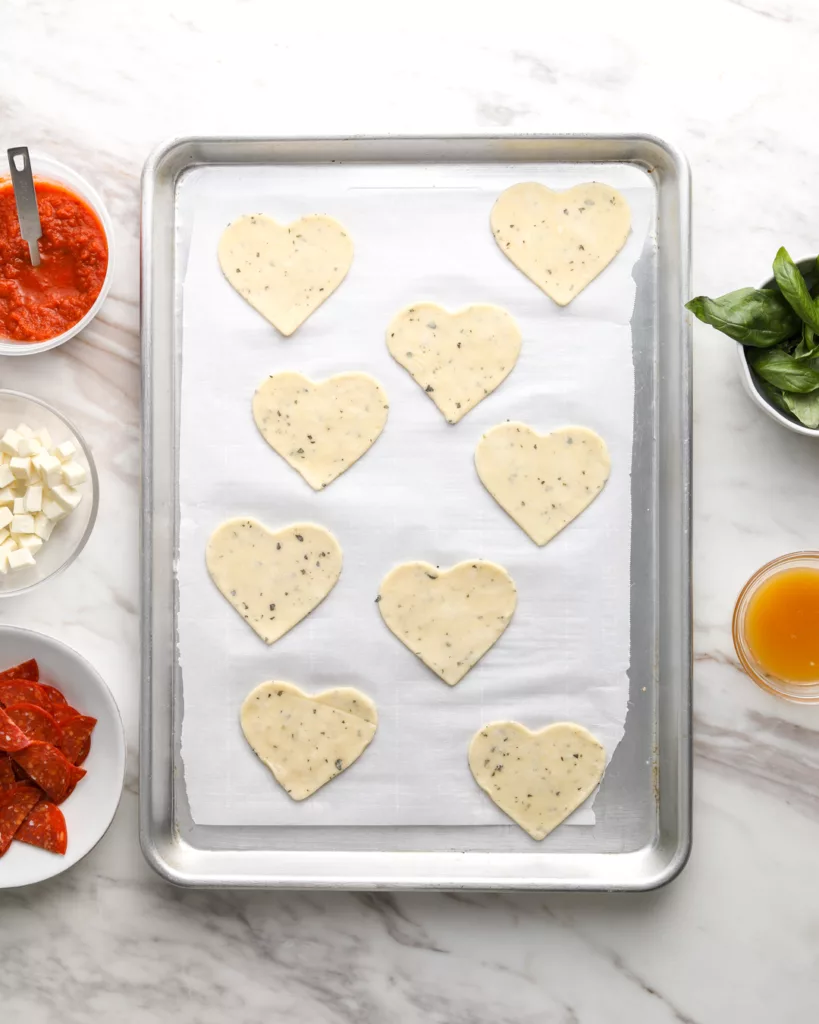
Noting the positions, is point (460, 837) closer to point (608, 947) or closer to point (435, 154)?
point (608, 947)

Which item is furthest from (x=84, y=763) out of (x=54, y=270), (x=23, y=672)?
(x=54, y=270)

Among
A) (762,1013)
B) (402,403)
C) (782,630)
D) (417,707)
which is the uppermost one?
(402,403)

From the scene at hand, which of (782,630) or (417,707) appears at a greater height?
(782,630)

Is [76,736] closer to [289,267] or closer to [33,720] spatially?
[33,720]

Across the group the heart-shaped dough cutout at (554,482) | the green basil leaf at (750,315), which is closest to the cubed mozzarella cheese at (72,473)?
the heart-shaped dough cutout at (554,482)

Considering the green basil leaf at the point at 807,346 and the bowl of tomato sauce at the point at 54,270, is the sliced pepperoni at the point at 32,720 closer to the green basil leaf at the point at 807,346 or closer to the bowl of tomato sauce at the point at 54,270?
the bowl of tomato sauce at the point at 54,270

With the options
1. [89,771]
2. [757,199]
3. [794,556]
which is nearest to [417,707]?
[89,771]

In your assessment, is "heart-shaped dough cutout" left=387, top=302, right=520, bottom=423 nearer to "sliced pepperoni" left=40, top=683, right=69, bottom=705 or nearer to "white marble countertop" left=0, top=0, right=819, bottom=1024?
"white marble countertop" left=0, top=0, right=819, bottom=1024
